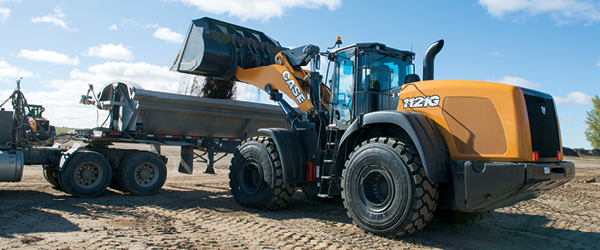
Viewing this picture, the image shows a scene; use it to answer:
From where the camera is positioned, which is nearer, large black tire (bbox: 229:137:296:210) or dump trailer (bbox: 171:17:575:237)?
dump trailer (bbox: 171:17:575:237)

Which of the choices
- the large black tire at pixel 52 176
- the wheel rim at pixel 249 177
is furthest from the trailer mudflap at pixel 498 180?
the large black tire at pixel 52 176

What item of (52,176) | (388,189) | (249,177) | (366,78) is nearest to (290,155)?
(249,177)

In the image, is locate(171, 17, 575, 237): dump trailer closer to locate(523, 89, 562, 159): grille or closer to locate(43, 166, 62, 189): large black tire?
locate(523, 89, 562, 159): grille

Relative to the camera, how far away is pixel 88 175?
8.39m

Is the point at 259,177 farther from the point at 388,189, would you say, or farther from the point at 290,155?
the point at 388,189

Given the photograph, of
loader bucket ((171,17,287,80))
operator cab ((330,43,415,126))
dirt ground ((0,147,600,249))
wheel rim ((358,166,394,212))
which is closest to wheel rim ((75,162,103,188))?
dirt ground ((0,147,600,249))

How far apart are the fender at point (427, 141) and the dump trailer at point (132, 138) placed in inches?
233

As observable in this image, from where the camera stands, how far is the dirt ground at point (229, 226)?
→ 16.0 ft

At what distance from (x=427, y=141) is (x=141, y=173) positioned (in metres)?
6.45

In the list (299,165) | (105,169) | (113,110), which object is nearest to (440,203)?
(299,165)

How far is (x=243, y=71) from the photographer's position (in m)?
8.25

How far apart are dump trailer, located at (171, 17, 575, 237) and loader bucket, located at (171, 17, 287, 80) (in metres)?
0.91

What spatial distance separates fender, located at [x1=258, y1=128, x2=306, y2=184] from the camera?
6.77 meters

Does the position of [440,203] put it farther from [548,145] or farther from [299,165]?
[299,165]
